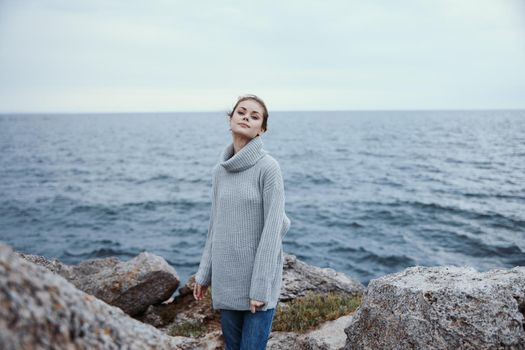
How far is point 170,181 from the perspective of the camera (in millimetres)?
37000

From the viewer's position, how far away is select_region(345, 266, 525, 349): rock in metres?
3.78

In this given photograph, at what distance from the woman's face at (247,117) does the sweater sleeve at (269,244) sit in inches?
20.0

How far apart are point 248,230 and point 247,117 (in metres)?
1.03

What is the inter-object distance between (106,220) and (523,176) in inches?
1374

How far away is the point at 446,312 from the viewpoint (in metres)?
3.96

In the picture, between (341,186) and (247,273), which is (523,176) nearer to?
(341,186)

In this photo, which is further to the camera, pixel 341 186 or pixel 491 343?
pixel 341 186

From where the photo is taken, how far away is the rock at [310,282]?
27.8 ft

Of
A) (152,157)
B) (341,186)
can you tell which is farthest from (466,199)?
(152,157)

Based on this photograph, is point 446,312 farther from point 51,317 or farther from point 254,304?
point 51,317

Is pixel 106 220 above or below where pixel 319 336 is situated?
below

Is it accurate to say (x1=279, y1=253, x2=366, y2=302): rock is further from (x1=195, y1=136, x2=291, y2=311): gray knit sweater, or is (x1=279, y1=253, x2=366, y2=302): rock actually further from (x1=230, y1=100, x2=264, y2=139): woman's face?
(x1=230, y1=100, x2=264, y2=139): woman's face

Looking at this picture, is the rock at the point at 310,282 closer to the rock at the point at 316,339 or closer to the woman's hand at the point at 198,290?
the rock at the point at 316,339

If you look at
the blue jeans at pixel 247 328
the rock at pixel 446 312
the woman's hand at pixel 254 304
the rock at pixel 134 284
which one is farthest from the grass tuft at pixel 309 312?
the woman's hand at pixel 254 304
